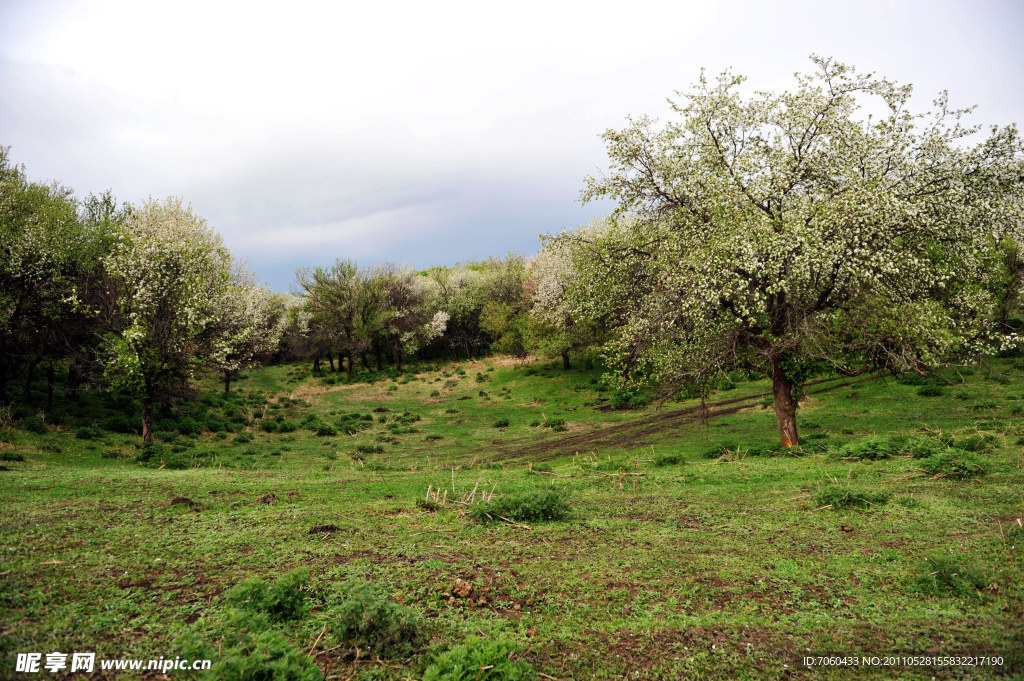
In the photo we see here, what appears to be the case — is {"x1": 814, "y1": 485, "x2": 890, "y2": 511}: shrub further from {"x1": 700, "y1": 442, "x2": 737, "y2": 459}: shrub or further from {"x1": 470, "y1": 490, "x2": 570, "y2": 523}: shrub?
{"x1": 700, "y1": 442, "x2": 737, "y2": 459}: shrub

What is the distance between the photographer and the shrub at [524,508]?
36.3ft

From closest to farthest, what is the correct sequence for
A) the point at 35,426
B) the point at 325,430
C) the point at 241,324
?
the point at 35,426, the point at 325,430, the point at 241,324

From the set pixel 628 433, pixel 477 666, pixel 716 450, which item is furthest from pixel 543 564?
pixel 628 433

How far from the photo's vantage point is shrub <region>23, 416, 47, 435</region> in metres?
22.8

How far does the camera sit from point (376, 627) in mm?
6117

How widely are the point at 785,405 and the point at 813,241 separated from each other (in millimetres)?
6212

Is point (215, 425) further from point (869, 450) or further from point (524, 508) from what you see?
point (869, 450)

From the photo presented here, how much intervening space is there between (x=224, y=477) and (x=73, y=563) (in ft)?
29.9

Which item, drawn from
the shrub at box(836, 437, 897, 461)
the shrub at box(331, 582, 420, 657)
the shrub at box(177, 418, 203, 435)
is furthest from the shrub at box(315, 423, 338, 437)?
the shrub at box(331, 582, 420, 657)

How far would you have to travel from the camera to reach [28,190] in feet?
101

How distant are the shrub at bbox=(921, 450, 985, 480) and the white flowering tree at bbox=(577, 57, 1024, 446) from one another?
353cm

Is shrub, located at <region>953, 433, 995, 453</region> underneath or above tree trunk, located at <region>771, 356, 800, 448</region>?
underneath

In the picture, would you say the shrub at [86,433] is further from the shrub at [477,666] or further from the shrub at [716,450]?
the shrub at [716,450]

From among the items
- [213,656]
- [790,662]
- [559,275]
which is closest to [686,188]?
[790,662]
